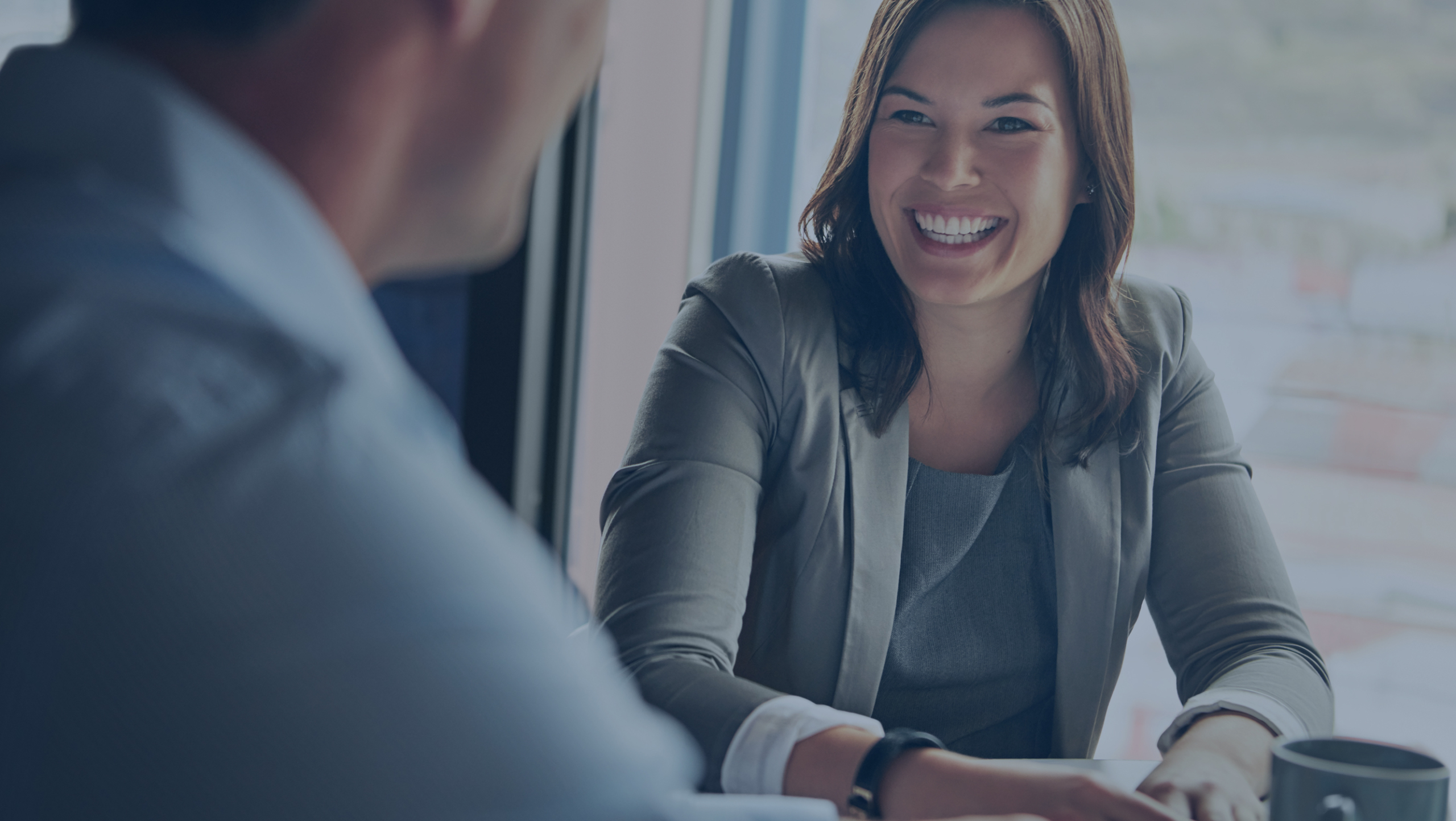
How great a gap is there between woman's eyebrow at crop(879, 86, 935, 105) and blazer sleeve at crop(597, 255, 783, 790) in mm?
286

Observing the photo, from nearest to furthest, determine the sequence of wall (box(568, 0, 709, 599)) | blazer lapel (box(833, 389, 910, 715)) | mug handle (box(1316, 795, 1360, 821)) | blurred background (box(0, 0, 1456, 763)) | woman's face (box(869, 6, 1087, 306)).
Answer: mug handle (box(1316, 795, 1360, 821)) → blazer lapel (box(833, 389, 910, 715)) → woman's face (box(869, 6, 1087, 306)) → blurred background (box(0, 0, 1456, 763)) → wall (box(568, 0, 709, 599))

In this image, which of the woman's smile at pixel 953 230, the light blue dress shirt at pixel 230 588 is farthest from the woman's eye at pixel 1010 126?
the light blue dress shirt at pixel 230 588

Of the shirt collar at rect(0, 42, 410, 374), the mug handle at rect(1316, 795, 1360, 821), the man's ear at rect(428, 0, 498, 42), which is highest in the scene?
the man's ear at rect(428, 0, 498, 42)

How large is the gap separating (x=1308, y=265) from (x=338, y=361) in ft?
8.77

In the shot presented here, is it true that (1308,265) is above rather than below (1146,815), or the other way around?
above

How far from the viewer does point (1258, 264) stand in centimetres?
256

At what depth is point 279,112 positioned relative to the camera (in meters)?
0.43

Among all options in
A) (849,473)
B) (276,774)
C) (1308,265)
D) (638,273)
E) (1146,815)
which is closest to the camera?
(276,774)

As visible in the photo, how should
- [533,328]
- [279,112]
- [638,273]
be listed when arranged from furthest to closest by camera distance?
[638,273], [533,328], [279,112]

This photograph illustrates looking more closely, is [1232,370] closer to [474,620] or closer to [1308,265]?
[1308,265]

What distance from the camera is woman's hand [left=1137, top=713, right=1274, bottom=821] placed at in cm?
91

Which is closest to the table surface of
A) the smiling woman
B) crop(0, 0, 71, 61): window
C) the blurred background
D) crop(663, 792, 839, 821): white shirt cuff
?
the smiling woman

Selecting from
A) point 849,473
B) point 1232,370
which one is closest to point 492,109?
point 849,473

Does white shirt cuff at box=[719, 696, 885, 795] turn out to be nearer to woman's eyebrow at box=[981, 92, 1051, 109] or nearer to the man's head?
the man's head
